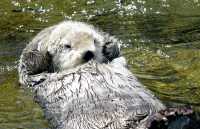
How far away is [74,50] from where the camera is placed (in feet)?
23.1

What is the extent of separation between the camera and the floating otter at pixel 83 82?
5.48 m

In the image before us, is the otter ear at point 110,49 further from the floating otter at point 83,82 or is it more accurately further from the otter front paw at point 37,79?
the otter front paw at point 37,79

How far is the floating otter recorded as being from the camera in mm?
5480

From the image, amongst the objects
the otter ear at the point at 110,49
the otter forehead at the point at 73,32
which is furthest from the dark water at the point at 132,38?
the otter forehead at the point at 73,32

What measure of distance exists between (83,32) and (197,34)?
2244 millimetres

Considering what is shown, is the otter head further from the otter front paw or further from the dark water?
the dark water

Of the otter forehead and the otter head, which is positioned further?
the otter forehead

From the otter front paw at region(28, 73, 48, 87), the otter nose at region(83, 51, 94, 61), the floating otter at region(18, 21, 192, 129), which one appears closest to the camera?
the floating otter at region(18, 21, 192, 129)

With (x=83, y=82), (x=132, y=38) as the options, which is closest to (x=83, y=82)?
(x=83, y=82)

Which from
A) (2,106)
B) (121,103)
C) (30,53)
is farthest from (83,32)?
(121,103)

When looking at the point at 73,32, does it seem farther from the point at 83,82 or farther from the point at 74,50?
the point at 83,82

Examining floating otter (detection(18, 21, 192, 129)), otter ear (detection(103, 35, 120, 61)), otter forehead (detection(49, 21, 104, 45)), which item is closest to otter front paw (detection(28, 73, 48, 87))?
floating otter (detection(18, 21, 192, 129))

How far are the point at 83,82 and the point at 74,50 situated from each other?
91 centimetres

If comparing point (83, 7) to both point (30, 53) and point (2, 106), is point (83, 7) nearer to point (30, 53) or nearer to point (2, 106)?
point (30, 53)
